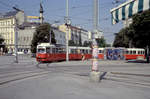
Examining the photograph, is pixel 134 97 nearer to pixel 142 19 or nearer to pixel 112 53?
pixel 142 19

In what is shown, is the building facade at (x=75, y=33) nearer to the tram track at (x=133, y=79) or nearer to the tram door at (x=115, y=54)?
the tram door at (x=115, y=54)

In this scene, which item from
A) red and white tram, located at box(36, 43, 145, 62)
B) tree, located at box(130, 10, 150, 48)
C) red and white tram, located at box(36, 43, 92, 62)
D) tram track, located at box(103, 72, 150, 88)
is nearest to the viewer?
tram track, located at box(103, 72, 150, 88)

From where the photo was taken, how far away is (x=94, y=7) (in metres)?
10.5

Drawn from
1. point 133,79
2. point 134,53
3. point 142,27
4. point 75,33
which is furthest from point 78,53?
point 75,33

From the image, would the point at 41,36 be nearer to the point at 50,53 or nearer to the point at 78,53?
the point at 78,53

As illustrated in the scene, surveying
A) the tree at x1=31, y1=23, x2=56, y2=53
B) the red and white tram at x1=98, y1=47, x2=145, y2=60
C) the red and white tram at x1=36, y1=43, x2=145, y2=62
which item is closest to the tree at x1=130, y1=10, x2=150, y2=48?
the red and white tram at x1=36, y1=43, x2=145, y2=62

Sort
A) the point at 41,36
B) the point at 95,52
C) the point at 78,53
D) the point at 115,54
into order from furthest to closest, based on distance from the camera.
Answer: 1. the point at 41,36
2. the point at 115,54
3. the point at 78,53
4. the point at 95,52

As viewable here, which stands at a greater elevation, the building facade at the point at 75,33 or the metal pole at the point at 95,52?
the building facade at the point at 75,33

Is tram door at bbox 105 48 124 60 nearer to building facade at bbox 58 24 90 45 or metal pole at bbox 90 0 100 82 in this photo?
metal pole at bbox 90 0 100 82

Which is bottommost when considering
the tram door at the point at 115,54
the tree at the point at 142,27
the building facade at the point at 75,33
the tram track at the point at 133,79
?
the tram track at the point at 133,79

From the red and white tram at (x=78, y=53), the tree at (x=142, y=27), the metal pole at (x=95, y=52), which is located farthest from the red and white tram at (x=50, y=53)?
the metal pole at (x=95, y=52)

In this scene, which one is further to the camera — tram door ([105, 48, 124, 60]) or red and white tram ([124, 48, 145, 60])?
Answer: red and white tram ([124, 48, 145, 60])

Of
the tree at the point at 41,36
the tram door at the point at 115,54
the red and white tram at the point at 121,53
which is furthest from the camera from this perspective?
the tree at the point at 41,36

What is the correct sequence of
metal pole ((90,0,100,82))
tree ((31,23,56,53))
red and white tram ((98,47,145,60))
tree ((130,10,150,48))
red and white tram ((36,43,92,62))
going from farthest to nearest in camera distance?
tree ((31,23,56,53)) → red and white tram ((98,47,145,60)) → red and white tram ((36,43,92,62)) → tree ((130,10,150,48)) → metal pole ((90,0,100,82))
